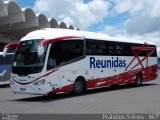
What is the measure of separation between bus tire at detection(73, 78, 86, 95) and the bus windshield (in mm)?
2702

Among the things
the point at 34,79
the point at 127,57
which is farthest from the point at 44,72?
the point at 127,57

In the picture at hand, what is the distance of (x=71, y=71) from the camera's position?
1834cm

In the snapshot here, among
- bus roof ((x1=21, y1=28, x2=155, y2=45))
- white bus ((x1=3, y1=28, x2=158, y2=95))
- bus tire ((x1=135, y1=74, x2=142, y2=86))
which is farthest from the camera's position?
bus tire ((x1=135, y1=74, x2=142, y2=86))

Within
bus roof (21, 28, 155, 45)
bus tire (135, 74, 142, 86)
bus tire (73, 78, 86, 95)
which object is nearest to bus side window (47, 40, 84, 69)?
bus roof (21, 28, 155, 45)

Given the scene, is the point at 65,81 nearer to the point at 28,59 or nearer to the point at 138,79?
the point at 28,59

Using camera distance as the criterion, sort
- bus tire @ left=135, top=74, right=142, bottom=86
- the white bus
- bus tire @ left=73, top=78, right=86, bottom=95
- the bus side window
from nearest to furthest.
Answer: the white bus, the bus side window, bus tire @ left=73, top=78, right=86, bottom=95, bus tire @ left=135, top=74, right=142, bottom=86

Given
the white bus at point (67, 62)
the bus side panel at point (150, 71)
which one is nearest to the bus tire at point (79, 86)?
the white bus at point (67, 62)

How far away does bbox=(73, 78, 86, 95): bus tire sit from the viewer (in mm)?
18817

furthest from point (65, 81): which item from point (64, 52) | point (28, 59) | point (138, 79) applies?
point (138, 79)

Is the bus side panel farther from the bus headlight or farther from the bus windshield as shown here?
the bus headlight

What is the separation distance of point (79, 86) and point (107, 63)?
10.2ft

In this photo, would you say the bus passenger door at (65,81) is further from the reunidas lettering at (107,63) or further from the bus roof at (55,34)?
the reunidas lettering at (107,63)

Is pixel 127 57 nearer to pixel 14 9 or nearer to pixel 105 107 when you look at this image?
pixel 105 107

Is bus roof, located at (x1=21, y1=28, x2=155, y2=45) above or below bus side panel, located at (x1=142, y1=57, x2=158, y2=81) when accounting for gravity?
above
